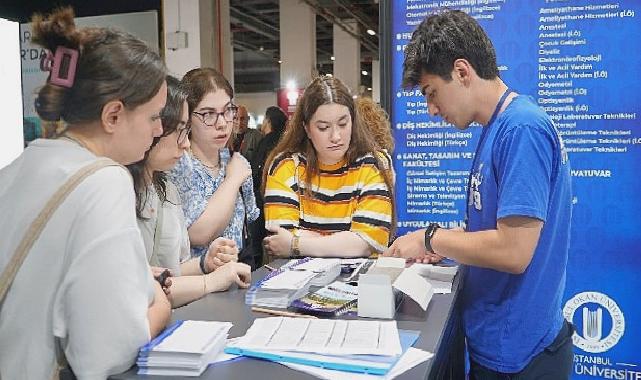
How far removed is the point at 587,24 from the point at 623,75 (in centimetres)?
30

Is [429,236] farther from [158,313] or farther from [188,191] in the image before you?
[188,191]

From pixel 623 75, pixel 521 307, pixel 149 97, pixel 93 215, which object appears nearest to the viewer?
pixel 93 215

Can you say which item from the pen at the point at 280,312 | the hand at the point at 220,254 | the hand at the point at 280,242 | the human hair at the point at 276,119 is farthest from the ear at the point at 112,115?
the human hair at the point at 276,119

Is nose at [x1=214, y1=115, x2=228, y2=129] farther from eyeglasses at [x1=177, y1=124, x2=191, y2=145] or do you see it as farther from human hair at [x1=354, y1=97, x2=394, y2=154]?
human hair at [x1=354, y1=97, x2=394, y2=154]

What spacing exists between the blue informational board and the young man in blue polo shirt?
1.38 m

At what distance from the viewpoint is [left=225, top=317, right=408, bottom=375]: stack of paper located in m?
1.11

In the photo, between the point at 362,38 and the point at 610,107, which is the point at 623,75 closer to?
the point at 610,107

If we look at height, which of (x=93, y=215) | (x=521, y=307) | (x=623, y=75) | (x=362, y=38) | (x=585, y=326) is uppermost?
(x=362, y=38)

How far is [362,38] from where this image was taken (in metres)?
13.6

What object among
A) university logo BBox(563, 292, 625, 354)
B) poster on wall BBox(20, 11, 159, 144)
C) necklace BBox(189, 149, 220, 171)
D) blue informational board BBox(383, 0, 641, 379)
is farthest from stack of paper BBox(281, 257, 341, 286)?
poster on wall BBox(20, 11, 159, 144)

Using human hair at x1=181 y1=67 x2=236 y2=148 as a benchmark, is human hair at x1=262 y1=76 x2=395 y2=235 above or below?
below

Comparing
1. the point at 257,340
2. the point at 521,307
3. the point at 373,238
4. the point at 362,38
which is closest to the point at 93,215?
the point at 257,340

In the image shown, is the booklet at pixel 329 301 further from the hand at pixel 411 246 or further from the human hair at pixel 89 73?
the human hair at pixel 89 73

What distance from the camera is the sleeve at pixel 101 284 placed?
0.98 m
